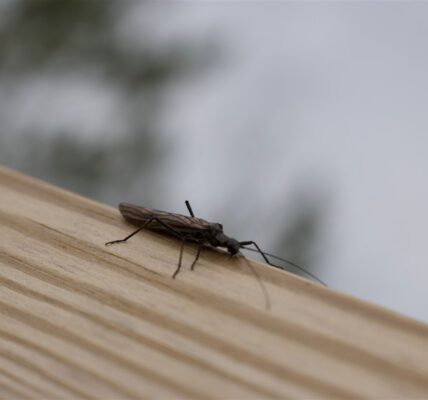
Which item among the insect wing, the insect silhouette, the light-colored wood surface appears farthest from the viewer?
the insect wing

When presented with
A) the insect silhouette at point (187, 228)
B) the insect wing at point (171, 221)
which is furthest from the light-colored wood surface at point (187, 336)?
the insect wing at point (171, 221)

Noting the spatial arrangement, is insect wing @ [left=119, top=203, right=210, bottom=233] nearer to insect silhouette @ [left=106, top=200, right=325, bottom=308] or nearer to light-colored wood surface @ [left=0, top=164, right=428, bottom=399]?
insect silhouette @ [left=106, top=200, right=325, bottom=308]

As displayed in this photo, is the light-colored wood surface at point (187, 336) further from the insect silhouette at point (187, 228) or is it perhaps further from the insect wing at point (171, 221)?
the insect wing at point (171, 221)

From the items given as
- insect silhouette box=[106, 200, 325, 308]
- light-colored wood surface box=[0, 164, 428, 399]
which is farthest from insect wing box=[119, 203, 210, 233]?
light-colored wood surface box=[0, 164, 428, 399]

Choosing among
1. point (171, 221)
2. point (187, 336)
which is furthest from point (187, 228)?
point (187, 336)

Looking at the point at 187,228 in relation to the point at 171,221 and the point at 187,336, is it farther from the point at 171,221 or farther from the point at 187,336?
the point at 187,336

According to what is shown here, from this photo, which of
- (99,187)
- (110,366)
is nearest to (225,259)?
(110,366)

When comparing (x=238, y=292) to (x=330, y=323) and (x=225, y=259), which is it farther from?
(x=225, y=259)

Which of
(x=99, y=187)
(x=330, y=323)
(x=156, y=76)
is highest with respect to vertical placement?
(x=156, y=76)
